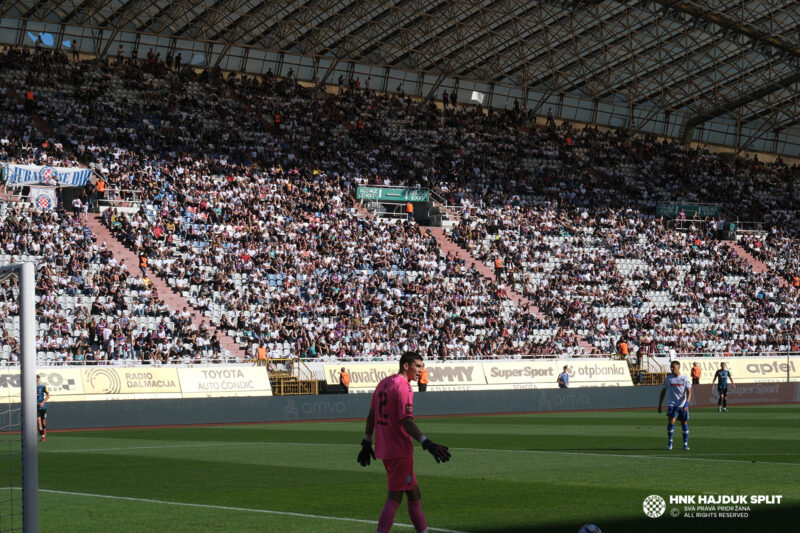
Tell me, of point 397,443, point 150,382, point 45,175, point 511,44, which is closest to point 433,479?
point 397,443

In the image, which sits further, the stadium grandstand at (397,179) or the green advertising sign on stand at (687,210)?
the green advertising sign on stand at (687,210)

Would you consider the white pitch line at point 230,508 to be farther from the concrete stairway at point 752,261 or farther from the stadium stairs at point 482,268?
the concrete stairway at point 752,261

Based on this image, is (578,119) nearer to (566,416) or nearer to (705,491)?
(566,416)

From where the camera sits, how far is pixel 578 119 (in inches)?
3155

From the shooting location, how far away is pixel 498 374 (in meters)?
45.1

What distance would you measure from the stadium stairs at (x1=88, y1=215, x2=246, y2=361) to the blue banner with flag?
1.86 m

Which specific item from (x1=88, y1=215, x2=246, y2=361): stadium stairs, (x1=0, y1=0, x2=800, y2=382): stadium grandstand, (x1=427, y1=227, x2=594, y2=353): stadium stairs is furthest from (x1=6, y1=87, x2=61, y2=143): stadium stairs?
(x1=427, y1=227, x2=594, y2=353): stadium stairs

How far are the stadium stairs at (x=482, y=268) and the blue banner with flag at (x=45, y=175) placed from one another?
1782 cm

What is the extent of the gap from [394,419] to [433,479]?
24.2 ft

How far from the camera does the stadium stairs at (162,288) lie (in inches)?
1681

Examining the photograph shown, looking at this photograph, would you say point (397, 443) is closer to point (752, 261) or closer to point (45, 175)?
point (45, 175)

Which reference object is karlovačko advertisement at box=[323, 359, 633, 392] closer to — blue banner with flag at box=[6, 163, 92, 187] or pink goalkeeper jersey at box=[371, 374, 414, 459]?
blue banner with flag at box=[6, 163, 92, 187]

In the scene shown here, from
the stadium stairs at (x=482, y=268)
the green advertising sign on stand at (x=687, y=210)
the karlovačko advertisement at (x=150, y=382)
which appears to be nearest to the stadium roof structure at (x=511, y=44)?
the green advertising sign on stand at (x=687, y=210)

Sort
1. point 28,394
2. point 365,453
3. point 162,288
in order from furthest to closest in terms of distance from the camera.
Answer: point 162,288 → point 365,453 → point 28,394
